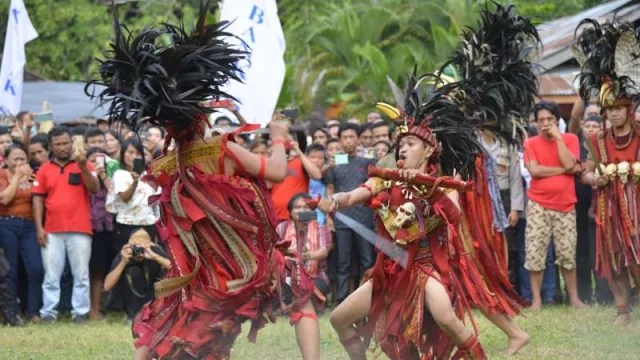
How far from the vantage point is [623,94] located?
10.2 m

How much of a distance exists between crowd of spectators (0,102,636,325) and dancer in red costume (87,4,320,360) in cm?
461

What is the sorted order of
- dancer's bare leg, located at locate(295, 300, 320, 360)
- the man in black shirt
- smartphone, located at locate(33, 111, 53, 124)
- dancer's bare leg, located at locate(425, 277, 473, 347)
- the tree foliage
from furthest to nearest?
the tree foliage
smartphone, located at locate(33, 111, 53, 124)
the man in black shirt
dancer's bare leg, located at locate(425, 277, 473, 347)
dancer's bare leg, located at locate(295, 300, 320, 360)

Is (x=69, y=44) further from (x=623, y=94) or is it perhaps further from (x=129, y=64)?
(x=129, y=64)

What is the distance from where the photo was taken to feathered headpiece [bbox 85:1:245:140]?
677 cm

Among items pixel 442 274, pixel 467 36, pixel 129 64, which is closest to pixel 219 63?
pixel 129 64

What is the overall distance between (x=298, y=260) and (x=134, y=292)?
5.03 meters

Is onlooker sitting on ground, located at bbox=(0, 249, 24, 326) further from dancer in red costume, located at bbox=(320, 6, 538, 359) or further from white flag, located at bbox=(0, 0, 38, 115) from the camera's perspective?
dancer in red costume, located at bbox=(320, 6, 538, 359)

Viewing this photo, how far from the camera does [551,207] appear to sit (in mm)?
12383

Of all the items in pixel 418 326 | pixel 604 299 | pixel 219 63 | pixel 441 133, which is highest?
pixel 219 63

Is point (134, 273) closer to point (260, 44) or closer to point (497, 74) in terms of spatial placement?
point (260, 44)

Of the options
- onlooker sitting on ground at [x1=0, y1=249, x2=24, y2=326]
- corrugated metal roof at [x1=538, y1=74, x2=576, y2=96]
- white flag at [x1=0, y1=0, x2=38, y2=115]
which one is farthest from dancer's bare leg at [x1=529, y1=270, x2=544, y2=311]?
corrugated metal roof at [x1=538, y1=74, x2=576, y2=96]

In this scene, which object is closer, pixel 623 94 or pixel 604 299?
pixel 623 94

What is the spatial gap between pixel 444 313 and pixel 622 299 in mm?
4037

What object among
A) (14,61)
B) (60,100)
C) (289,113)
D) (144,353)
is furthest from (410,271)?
(60,100)
